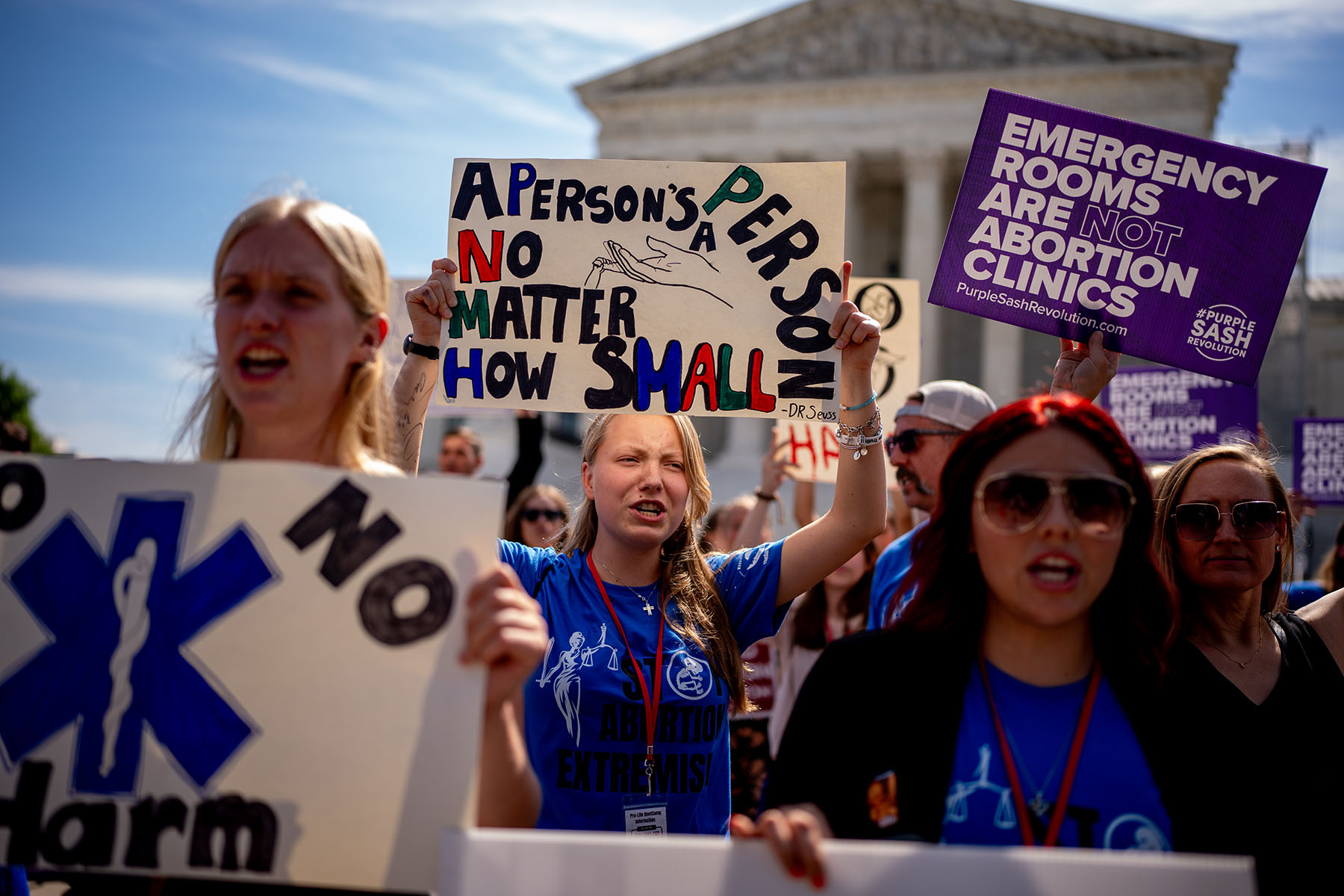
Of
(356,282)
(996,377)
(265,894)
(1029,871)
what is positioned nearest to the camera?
(1029,871)

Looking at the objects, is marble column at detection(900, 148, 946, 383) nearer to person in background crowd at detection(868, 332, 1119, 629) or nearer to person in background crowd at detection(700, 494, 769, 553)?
person in background crowd at detection(700, 494, 769, 553)

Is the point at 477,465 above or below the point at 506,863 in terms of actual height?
above

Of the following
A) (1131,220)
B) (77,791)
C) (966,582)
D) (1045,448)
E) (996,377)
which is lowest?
(77,791)

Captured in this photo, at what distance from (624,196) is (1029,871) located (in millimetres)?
2378

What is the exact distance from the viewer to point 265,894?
1758 mm

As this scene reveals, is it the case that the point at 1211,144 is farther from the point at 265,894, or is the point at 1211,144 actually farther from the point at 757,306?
the point at 265,894

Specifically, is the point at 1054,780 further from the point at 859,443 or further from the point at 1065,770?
the point at 859,443

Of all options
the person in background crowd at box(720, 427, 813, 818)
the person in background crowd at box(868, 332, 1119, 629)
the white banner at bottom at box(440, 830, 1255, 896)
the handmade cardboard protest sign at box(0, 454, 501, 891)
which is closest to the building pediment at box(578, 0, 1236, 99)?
the person in background crowd at box(720, 427, 813, 818)

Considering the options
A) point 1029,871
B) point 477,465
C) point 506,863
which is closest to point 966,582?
point 1029,871

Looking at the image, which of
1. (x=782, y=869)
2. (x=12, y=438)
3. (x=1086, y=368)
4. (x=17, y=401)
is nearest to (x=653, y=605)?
(x=782, y=869)

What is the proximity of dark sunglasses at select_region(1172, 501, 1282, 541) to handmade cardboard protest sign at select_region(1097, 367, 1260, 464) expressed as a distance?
16.4 ft

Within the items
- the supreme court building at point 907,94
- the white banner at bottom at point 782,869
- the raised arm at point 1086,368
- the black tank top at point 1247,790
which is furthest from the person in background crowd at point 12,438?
the supreme court building at point 907,94

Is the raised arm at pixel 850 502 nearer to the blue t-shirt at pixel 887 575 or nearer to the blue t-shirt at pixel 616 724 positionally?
the blue t-shirt at pixel 616 724

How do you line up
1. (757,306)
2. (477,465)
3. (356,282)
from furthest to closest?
(477,465) → (757,306) → (356,282)
